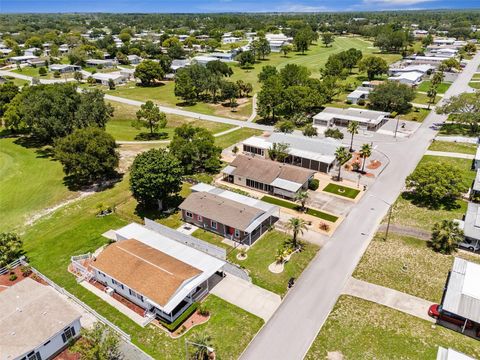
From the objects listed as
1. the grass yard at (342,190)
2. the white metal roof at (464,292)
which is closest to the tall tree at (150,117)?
the grass yard at (342,190)

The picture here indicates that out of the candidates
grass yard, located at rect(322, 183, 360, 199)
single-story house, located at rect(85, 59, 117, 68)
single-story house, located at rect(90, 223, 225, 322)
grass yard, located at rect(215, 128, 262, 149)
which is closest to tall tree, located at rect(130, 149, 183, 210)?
single-story house, located at rect(90, 223, 225, 322)

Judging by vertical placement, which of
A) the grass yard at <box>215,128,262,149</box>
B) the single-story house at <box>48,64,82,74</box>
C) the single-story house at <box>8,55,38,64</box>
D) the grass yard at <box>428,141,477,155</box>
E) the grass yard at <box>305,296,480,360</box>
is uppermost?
the single-story house at <box>8,55,38,64</box>

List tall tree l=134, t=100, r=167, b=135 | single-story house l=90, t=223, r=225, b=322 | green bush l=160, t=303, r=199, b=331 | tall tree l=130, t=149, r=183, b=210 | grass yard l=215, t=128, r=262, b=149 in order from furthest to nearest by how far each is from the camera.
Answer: grass yard l=215, t=128, r=262, b=149
tall tree l=134, t=100, r=167, b=135
tall tree l=130, t=149, r=183, b=210
single-story house l=90, t=223, r=225, b=322
green bush l=160, t=303, r=199, b=331

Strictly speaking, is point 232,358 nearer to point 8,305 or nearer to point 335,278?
point 335,278

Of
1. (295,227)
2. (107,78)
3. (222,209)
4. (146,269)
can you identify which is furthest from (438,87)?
(107,78)

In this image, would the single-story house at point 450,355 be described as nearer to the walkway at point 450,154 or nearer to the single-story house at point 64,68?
the walkway at point 450,154

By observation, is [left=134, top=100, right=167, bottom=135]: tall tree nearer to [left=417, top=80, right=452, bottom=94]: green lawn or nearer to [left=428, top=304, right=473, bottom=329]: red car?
[left=428, top=304, right=473, bottom=329]: red car
